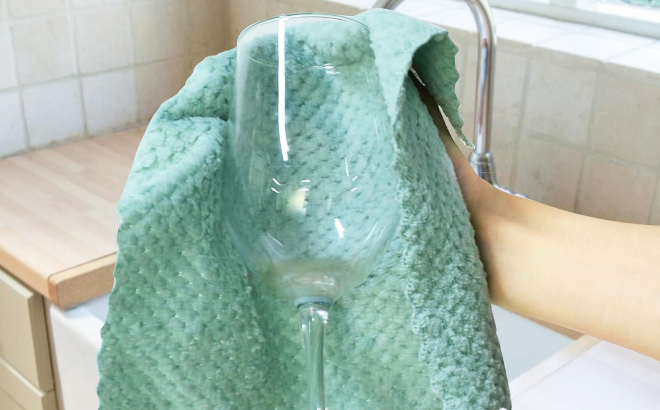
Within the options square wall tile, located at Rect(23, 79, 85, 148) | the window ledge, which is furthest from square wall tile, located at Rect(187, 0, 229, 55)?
the window ledge

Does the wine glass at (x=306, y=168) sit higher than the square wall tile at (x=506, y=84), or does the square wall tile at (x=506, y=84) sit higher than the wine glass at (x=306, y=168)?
the wine glass at (x=306, y=168)

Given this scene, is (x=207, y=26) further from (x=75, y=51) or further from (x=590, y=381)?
(x=590, y=381)

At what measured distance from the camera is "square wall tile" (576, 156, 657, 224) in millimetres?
867

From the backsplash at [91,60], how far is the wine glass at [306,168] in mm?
924

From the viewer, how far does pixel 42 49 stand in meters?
1.14

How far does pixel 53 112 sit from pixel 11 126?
71 millimetres

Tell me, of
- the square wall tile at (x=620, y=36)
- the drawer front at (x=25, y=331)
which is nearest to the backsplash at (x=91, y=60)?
the drawer front at (x=25, y=331)

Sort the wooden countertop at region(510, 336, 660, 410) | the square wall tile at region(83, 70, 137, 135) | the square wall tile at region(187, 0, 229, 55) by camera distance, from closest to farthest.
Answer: the wooden countertop at region(510, 336, 660, 410) → the square wall tile at region(83, 70, 137, 135) → the square wall tile at region(187, 0, 229, 55)

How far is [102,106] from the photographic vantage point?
1.26m

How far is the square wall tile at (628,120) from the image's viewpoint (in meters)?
0.83

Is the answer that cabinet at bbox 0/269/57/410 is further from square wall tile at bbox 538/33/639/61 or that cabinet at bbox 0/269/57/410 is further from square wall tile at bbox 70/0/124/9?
square wall tile at bbox 538/33/639/61

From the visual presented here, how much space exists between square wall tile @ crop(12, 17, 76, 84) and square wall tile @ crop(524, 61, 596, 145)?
706mm

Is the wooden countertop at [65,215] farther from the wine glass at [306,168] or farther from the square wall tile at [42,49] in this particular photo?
the wine glass at [306,168]

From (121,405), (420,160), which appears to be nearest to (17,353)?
(121,405)
